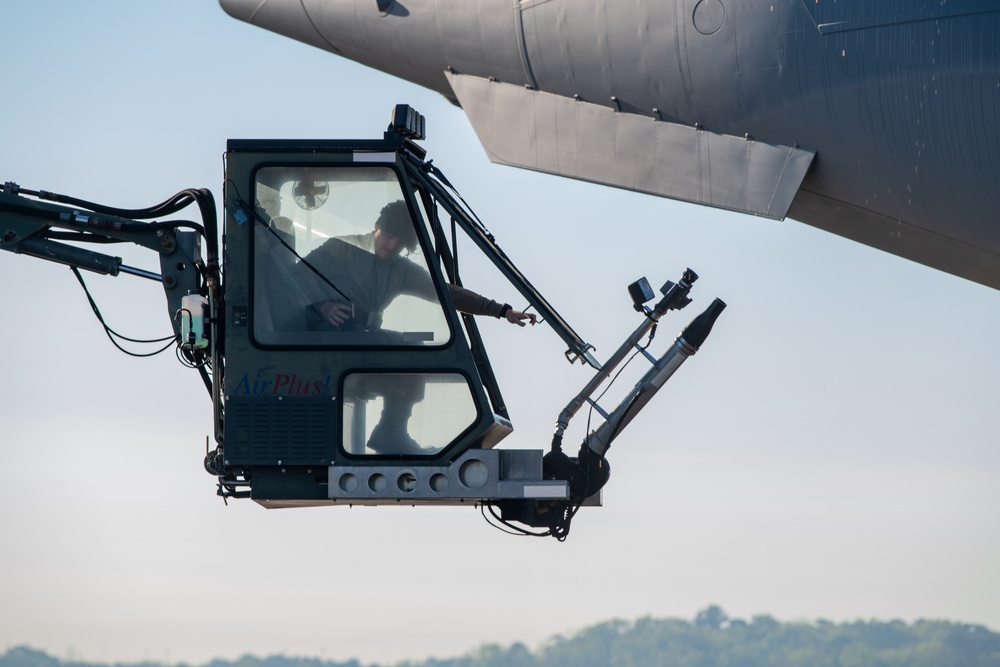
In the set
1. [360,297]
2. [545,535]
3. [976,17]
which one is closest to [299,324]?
[360,297]

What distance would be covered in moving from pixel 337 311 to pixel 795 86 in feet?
10.9

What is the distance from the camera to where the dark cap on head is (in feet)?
31.2

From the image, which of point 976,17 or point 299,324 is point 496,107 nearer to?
point 299,324

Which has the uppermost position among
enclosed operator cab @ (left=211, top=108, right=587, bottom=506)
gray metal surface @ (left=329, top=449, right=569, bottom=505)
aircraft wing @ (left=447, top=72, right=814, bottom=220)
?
aircraft wing @ (left=447, top=72, right=814, bottom=220)

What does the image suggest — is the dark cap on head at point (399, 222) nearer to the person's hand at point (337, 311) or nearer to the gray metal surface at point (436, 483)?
the person's hand at point (337, 311)

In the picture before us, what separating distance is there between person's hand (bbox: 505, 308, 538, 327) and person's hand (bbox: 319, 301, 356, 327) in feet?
3.66

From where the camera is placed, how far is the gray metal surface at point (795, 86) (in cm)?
927

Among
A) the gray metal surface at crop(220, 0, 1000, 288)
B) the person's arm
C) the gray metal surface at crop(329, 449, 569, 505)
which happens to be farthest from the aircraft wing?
the gray metal surface at crop(329, 449, 569, 505)

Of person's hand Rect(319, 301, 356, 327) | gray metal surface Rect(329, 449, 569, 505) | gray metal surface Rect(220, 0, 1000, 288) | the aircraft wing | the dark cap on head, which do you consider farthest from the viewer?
the aircraft wing

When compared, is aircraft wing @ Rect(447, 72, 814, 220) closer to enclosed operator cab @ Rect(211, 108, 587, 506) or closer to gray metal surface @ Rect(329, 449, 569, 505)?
enclosed operator cab @ Rect(211, 108, 587, 506)

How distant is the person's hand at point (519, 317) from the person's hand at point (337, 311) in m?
1.11

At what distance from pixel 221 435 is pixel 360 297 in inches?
49.4

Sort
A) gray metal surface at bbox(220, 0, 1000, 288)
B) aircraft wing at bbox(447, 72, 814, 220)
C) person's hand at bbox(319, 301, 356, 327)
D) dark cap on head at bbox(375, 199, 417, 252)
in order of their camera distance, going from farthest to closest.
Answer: aircraft wing at bbox(447, 72, 814, 220)
dark cap on head at bbox(375, 199, 417, 252)
person's hand at bbox(319, 301, 356, 327)
gray metal surface at bbox(220, 0, 1000, 288)

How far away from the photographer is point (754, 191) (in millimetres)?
9977
